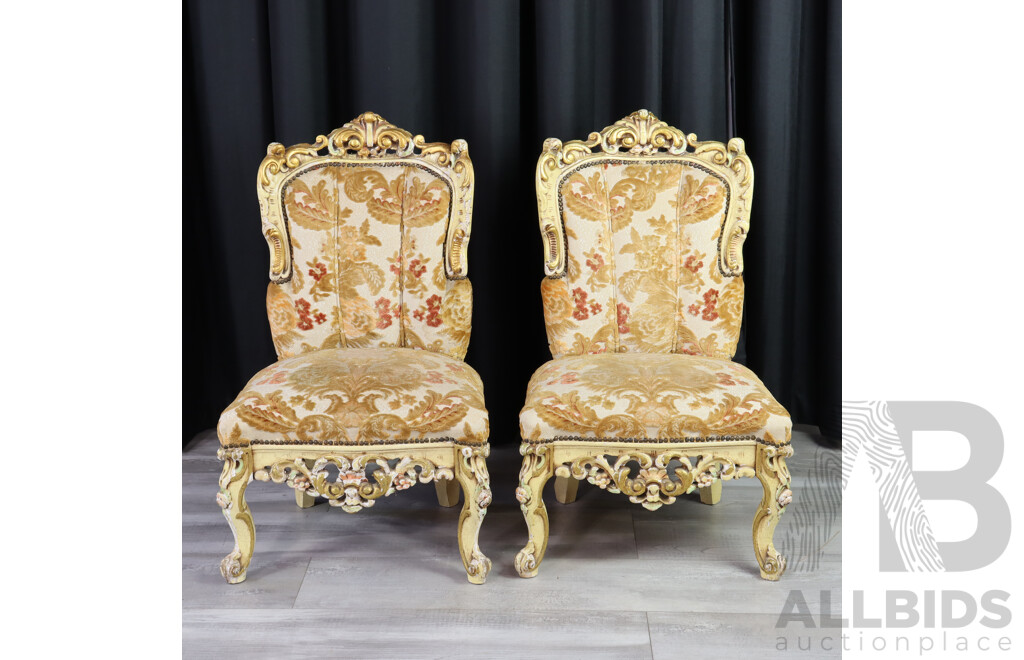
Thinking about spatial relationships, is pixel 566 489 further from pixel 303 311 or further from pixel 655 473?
pixel 303 311

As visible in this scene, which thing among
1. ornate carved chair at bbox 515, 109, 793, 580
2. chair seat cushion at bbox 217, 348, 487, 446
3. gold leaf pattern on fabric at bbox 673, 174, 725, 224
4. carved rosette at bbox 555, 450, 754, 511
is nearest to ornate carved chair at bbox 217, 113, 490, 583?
chair seat cushion at bbox 217, 348, 487, 446

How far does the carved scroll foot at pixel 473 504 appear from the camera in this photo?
2.00 meters

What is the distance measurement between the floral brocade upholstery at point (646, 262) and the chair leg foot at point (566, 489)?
1.30ft

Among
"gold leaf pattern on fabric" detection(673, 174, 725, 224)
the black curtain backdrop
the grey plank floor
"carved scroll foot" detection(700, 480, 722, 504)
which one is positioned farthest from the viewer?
the black curtain backdrop

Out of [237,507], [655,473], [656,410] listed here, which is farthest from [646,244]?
[237,507]

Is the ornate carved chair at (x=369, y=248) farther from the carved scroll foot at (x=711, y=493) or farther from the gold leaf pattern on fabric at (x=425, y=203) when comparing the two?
the carved scroll foot at (x=711, y=493)

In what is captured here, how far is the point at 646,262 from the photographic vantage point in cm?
231

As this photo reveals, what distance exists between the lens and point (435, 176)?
2.33 metres

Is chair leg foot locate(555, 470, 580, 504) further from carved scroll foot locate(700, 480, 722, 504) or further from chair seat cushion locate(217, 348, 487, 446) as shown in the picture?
chair seat cushion locate(217, 348, 487, 446)

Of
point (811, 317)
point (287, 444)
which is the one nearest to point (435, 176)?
point (287, 444)

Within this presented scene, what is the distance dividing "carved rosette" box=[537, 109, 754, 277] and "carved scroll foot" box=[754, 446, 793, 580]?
0.54m

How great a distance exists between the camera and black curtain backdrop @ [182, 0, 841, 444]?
2.59m

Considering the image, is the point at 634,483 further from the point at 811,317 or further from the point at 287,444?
the point at 811,317

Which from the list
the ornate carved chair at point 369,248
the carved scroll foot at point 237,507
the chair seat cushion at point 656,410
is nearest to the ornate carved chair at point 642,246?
the chair seat cushion at point 656,410
